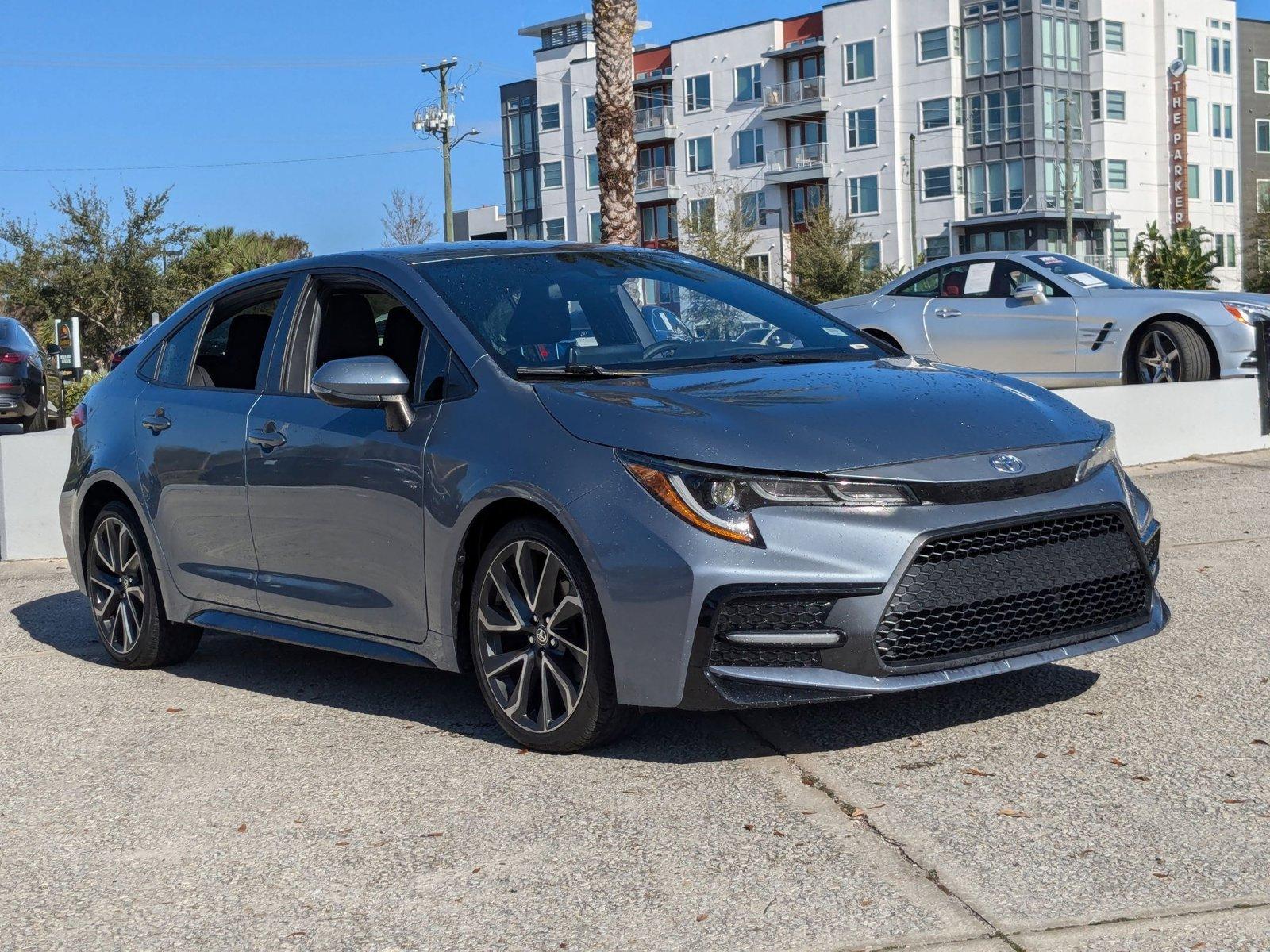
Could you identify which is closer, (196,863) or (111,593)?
(196,863)

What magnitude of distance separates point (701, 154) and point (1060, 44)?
714 inches

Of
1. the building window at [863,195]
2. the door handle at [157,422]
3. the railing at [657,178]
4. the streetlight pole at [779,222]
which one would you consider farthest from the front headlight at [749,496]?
the railing at [657,178]

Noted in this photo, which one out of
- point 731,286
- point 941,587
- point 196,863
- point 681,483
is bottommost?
point 196,863

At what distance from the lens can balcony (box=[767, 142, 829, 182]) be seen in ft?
249

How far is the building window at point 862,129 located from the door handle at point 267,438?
70485 mm

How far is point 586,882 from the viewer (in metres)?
3.81

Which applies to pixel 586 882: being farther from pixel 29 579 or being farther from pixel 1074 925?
pixel 29 579

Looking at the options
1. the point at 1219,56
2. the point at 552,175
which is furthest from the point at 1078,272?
the point at 552,175

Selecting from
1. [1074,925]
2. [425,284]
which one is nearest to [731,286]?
[425,284]

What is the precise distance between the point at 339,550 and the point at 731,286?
5.93 feet

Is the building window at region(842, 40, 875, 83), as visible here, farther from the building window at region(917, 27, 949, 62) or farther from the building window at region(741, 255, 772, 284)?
the building window at region(741, 255, 772, 284)

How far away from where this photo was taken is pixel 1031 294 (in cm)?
1474

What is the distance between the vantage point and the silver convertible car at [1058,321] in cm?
1372

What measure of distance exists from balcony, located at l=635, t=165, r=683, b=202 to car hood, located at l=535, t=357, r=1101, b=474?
76718 millimetres
